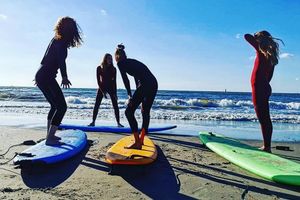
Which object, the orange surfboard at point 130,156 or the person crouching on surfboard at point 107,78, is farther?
the person crouching on surfboard at point 107,78

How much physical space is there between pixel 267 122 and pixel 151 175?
2809 mm

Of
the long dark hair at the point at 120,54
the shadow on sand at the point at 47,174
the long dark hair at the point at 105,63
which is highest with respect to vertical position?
the long dark hair at the point at 105,63

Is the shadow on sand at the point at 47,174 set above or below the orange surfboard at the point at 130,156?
below

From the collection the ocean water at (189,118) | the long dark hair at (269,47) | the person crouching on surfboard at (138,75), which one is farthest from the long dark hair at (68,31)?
the ocean water at (189,118)

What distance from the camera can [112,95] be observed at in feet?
29.5

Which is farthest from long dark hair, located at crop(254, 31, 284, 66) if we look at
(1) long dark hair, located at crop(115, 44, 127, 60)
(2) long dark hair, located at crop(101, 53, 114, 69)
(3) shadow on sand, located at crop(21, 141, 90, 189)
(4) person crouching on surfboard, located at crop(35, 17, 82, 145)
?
(2) long dark hair, located at crop(101, 53, 114, 69)

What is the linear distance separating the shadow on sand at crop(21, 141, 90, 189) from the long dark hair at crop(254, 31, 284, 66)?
3586 mm

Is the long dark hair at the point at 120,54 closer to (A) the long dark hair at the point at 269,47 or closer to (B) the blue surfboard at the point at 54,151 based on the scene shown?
(B) the blue surfboard at the point at 54,151

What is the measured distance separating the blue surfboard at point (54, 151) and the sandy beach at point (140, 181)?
122mm

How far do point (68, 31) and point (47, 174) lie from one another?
2.32 meters

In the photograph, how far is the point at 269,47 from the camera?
233 inches

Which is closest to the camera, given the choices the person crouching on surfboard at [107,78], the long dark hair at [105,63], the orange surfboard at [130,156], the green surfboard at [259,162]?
the green surfboard at [259,162]

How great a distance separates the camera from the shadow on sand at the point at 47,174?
370cm

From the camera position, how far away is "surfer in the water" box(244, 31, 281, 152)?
596cm
